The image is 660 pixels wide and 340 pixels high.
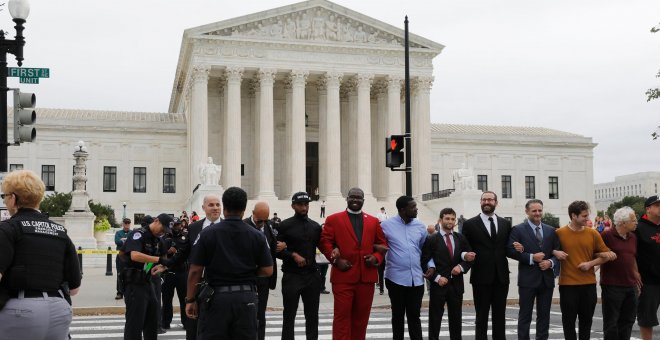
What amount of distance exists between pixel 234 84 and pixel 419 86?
45.2ft

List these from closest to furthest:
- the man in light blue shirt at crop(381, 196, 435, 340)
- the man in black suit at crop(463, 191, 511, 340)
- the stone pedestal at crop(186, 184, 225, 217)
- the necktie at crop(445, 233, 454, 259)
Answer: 1. the man in light blue shirt at crop(381, 196, 435, 340)
2. the man in black suit at crop(463, 191, 511, 340)
3. the necktie at crop(445, 233, 454, 259)
4. the stone pedestal at crop(186, 184, 225, 217)

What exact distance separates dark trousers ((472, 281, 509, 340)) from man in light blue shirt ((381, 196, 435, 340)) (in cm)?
91

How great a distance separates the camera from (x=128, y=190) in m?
65.7

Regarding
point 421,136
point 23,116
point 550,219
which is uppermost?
point 421,136

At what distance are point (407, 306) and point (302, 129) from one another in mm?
47809

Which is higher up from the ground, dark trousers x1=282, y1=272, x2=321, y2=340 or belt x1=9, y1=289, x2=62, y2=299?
belt x1=9, y1=289, x2=62, y2=299

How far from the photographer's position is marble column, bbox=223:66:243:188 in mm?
57031

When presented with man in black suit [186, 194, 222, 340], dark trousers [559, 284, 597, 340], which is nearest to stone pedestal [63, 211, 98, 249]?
man in black suit [186, 194, 222, 340]

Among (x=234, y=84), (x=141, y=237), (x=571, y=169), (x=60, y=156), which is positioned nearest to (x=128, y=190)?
(x=60, y=156)

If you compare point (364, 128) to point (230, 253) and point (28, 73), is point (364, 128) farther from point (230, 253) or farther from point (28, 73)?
point (230, 253)

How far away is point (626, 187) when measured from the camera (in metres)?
170

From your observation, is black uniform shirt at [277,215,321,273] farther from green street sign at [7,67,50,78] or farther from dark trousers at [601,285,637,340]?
green street sign at [7,67,50,78]

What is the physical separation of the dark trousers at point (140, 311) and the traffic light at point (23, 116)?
4104 mm

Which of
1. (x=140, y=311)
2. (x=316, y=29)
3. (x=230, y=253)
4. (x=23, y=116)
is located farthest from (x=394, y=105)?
(x=230, y=253)
